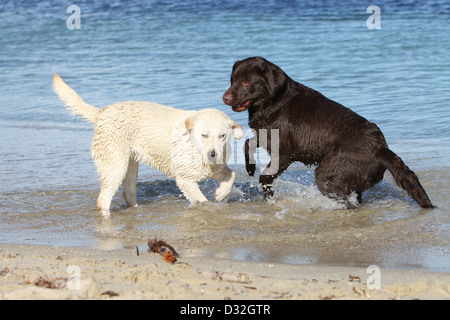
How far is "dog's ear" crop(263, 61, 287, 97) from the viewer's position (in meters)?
6.49

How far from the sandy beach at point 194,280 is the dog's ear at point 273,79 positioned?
232cm

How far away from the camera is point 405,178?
234 inches

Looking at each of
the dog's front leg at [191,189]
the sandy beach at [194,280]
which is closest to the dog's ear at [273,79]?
the dog's front leg at [191,189]

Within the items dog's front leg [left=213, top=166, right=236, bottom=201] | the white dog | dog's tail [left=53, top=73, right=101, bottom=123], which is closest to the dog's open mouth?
the white dog

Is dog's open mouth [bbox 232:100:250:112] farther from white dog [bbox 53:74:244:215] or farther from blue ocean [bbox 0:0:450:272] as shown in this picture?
blue ocean [bbox 0:0:450:272]

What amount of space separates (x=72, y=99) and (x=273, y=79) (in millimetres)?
2134

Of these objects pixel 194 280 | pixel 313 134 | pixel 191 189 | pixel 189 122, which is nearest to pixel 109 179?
pixel 191 189

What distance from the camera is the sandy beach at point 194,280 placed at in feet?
12.1

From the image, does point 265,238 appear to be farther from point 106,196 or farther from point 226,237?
point 106,196

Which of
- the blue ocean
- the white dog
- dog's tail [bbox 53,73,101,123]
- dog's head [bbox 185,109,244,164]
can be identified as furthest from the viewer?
dog's tail [bbox 53,73,101,123]

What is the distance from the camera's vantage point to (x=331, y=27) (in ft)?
60.8

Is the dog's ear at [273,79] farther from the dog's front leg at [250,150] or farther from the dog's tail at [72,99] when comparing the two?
the dog's tail at [72,99]

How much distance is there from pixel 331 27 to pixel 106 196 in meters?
13.5

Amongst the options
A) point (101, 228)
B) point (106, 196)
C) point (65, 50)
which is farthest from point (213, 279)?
point (65, 50)
